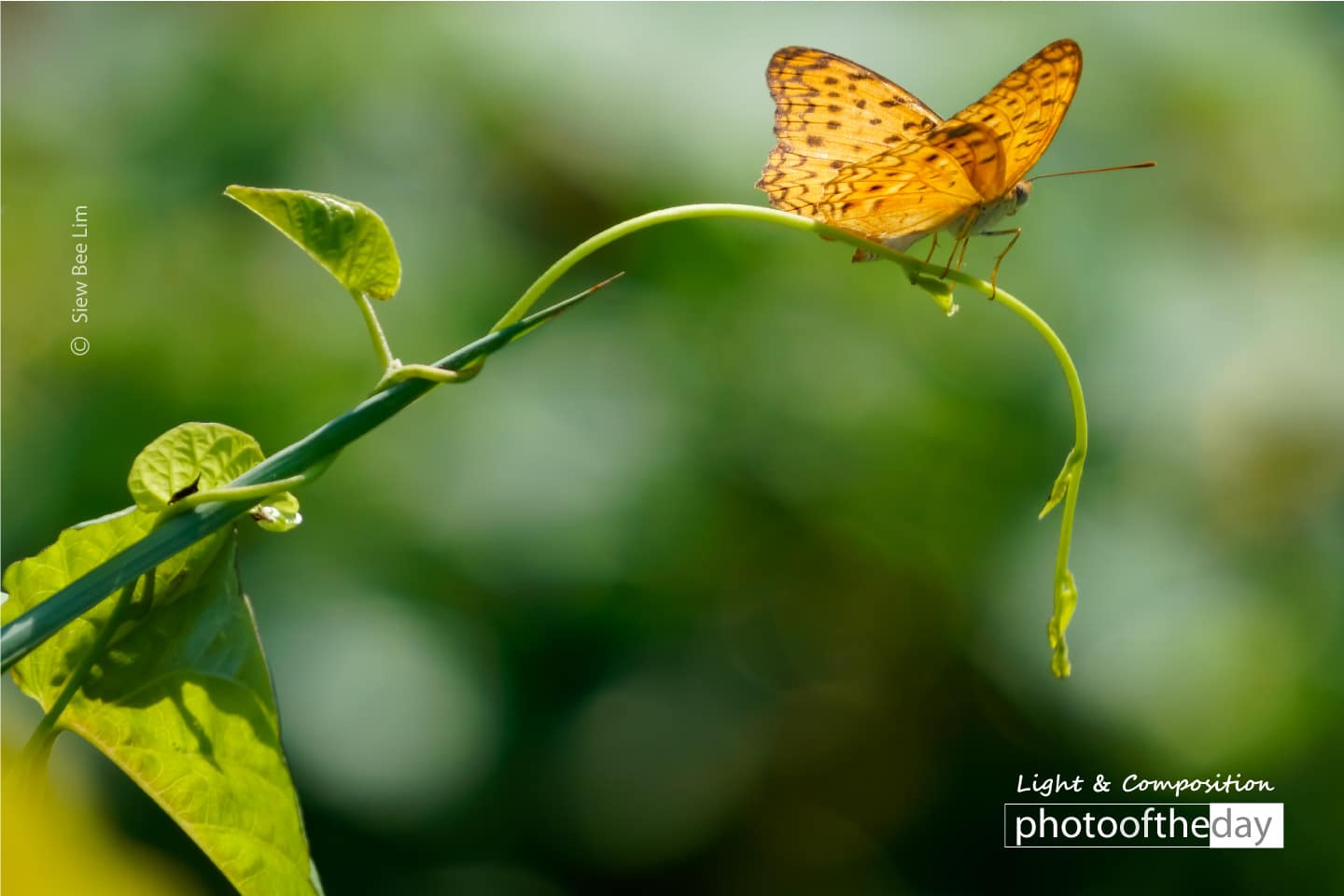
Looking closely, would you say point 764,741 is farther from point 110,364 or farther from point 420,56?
point 420,56

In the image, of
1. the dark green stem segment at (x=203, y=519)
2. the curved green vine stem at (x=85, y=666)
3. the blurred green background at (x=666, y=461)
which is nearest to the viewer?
the dark green stem segment at (x=203, y=519)

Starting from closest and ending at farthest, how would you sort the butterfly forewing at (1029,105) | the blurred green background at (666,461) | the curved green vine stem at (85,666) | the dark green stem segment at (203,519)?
the dark green stem segment at (203,519) < the curved green vine stem at (85,666) < the butterfly forewing at (1029,105) < the blurred green background at (666,461)

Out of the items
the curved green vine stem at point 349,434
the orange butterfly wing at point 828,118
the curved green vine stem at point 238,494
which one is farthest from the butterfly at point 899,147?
the curved green vine stem at point 238,494

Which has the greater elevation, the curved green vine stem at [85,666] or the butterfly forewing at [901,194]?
the butterfly forewing at [901,194]

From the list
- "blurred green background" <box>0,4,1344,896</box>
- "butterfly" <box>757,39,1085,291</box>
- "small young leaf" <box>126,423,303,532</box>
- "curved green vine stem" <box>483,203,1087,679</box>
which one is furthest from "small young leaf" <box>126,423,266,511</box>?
"blurred green background" <box>0,4,1344,896</box>

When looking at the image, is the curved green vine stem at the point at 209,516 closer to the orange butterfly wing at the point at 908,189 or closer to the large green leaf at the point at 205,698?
the large green leaf at the point at 205,698

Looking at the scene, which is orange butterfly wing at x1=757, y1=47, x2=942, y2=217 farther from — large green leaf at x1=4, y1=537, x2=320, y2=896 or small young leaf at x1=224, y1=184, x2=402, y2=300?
large green leaf at x1=4, y1=537, x2=320, y2=896

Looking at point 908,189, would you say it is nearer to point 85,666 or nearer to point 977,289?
point 977,289

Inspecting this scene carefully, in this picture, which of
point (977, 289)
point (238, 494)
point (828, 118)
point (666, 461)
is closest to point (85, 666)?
point (238, 494)
